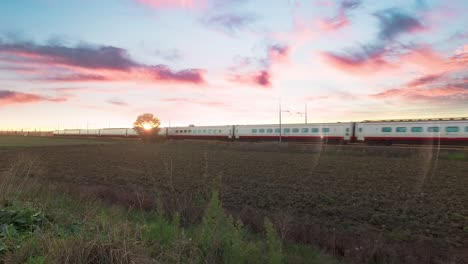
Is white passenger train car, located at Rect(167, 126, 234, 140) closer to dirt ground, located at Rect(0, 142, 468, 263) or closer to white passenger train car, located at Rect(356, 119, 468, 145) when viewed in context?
white passenger train car, located at Rect(356, 119, 468, 145)

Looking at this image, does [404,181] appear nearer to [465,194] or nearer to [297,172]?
[465,194]

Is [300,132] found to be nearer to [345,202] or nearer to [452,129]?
[452,129]

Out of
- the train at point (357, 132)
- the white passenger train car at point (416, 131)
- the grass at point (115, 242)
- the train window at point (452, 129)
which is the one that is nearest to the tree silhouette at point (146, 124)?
the train at point (357, 132)

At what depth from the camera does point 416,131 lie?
38.7 meters

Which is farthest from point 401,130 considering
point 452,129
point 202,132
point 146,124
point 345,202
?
point 146,124

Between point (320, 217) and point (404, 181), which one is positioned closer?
point (320, 217)

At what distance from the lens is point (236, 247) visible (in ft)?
16.9

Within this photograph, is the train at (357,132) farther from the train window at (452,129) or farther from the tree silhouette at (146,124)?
the tree silhouette at (146,124)

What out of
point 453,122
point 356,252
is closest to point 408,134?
point 453,122

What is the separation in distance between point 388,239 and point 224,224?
206 inches

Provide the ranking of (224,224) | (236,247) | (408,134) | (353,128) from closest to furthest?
(236,247)
(224,224)
(408,134)
(353,128)

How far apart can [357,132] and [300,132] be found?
9.86m

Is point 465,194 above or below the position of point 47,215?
below

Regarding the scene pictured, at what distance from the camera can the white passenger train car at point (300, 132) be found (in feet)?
154
